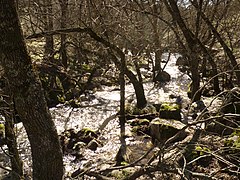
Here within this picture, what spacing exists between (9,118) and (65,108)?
6.75 meters

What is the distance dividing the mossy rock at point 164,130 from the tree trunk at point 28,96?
15.4 ft

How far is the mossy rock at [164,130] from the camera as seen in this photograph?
334 inches

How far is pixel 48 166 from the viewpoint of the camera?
13.4 ft

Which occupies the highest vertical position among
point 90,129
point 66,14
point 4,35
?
point 66,14

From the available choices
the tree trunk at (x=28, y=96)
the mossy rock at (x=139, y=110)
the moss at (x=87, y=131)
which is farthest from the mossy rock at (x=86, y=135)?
the tree trunk at (x=28, y=96)

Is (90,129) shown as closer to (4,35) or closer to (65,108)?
(65,108)

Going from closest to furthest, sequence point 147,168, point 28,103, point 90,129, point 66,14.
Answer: point 28,103 < point 147,168 < point 90,129 < point 66,14

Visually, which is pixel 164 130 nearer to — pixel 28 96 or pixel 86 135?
pixel 86 135

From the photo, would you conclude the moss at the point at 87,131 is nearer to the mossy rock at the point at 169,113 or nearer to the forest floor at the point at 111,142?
the forest floor at the point at 111,142

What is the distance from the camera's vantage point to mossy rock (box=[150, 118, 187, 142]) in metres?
8.48

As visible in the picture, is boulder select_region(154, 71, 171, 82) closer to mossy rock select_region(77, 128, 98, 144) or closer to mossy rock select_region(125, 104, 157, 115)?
mossy rock select_region(125, 104, 157, 115)

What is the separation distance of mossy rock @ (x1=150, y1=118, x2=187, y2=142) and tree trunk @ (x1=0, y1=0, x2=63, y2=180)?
4.70 m

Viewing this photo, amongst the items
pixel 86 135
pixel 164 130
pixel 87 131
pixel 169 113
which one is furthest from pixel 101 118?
pixel 164 130

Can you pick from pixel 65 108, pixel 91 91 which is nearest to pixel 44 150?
pixel 65 108
